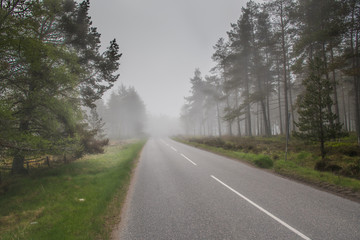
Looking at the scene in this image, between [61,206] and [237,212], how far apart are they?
18.9 feet

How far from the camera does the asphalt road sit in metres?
3.67

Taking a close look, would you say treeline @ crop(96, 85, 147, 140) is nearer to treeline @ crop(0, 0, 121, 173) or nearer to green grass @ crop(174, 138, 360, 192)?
treeline @ crop(0, 0, 121, 173)

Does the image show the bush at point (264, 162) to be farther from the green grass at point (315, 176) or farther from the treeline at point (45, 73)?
the treeline at point (45, 73)

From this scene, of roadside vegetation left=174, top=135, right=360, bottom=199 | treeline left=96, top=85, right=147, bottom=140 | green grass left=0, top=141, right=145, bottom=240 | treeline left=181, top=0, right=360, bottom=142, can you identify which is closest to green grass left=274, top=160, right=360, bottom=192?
roadside vegetation left=174, top=135, right=360, bottom=199

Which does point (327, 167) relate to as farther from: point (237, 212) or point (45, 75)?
point (45, 75)

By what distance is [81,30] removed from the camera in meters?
10.6

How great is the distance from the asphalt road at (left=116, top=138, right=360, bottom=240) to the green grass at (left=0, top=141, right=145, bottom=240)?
0.65 metres

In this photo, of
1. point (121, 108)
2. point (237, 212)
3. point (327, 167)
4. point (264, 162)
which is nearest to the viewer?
point (237, 212)

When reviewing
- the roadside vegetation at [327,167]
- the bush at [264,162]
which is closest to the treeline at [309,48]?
the roadside vegetation at [327,167]

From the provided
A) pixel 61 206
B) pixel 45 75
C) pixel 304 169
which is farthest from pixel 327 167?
pixel 45 75

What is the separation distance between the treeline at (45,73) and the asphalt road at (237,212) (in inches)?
215

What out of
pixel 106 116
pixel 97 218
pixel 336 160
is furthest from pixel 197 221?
pixel 106 116

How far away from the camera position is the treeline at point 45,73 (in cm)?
614

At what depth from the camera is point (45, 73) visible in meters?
8.38
